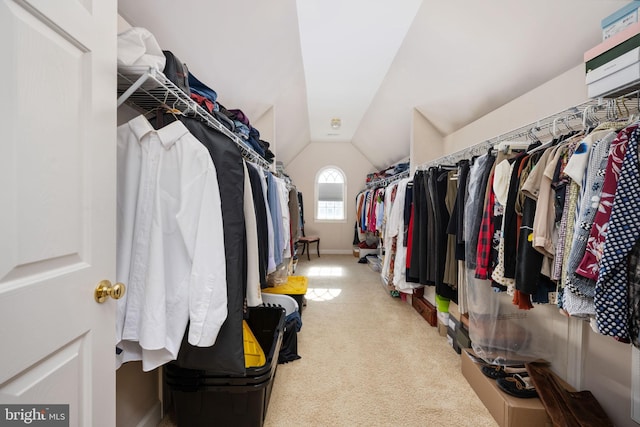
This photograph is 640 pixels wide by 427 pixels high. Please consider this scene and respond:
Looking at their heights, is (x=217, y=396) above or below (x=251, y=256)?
below

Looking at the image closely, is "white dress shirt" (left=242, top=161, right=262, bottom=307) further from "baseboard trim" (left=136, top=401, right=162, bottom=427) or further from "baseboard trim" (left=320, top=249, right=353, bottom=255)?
"baseboard trim" (left=320, top=249, right=353, bottom=255)

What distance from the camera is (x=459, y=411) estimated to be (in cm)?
154

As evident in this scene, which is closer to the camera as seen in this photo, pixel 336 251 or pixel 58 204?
pixel 58 204

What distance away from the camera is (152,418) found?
1.36 metres

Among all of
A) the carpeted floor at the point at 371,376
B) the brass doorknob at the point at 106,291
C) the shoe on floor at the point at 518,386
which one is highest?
the brass doorknob at the point at 106,291

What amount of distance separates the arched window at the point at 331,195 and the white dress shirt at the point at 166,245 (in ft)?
18.9

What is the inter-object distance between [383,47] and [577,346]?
2.65 metres

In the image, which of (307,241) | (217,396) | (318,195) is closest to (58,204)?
(217,396)

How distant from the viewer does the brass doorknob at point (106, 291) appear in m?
0.71

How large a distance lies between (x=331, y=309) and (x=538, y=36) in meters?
2.77

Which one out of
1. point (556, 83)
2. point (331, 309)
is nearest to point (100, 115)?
point (556, 83)

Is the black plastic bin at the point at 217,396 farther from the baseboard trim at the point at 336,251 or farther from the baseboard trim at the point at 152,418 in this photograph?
the baseboard trim at the point at 336,251

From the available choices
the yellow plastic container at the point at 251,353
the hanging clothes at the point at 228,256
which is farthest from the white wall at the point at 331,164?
the hanging clothes at the point at 228,256

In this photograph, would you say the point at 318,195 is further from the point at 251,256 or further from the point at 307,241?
the point at 251,256
